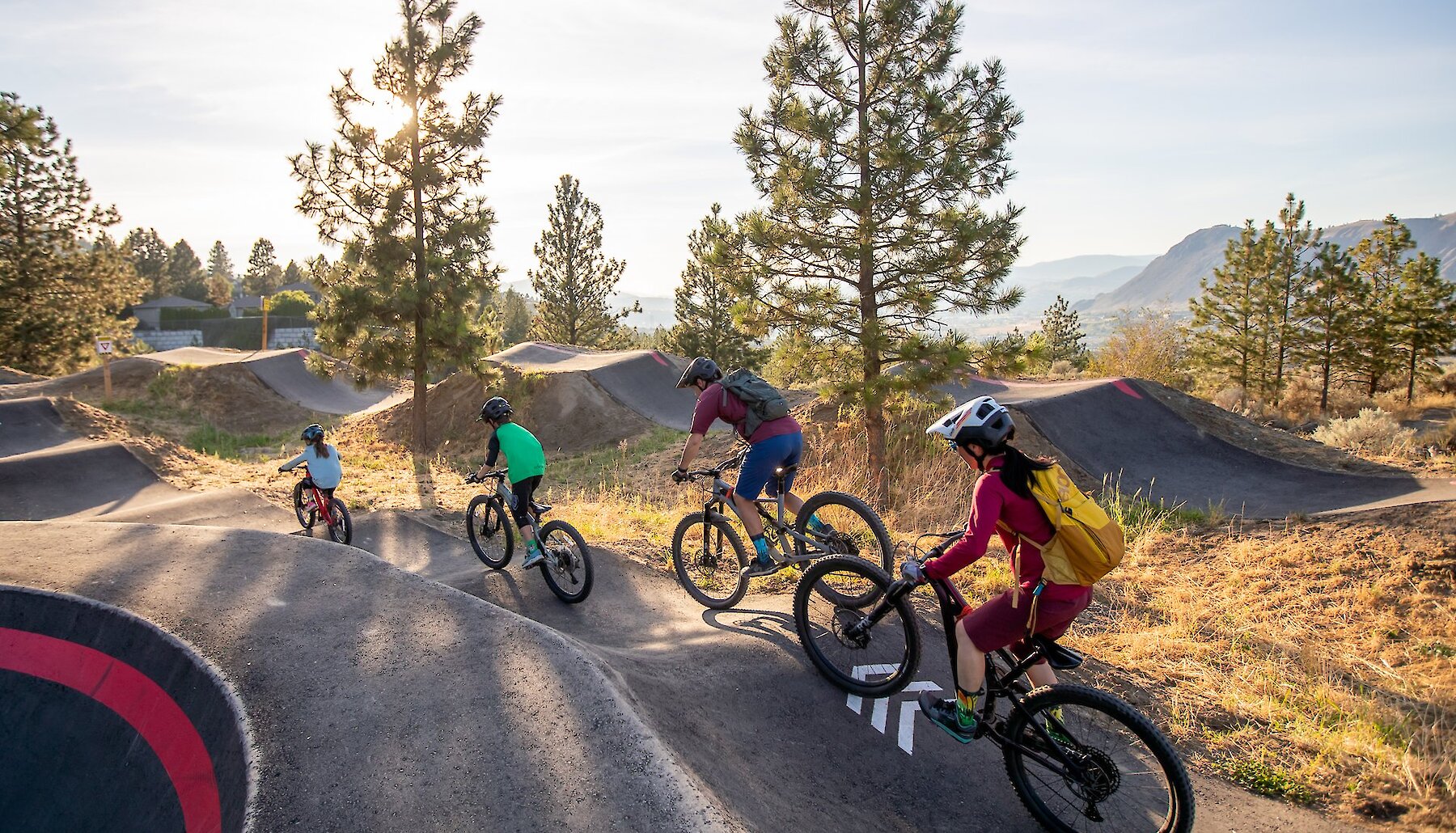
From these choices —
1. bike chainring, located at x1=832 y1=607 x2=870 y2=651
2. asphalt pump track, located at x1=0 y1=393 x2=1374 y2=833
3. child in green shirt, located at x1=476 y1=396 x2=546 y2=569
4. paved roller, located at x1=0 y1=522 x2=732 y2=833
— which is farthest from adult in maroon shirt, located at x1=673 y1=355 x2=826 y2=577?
paved roller, located at x1=0 y1=522 x2=732 y2=833

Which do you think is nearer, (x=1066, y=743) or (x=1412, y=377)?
(x=1066, y=743)

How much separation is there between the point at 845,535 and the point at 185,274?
11005cm

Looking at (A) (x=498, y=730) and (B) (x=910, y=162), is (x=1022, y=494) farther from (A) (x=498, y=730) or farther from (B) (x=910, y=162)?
(B) (x=910, y=162)

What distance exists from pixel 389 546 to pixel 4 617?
16.7 feet

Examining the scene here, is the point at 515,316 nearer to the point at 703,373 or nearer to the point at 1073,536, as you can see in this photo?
the point at 703,373

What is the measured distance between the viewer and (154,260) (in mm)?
81625

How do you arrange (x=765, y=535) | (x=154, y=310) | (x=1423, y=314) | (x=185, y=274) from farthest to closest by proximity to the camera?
(x=185, y=274)
(x=154, y=310)
(x=1423, y=314)
(x=765, y=535)

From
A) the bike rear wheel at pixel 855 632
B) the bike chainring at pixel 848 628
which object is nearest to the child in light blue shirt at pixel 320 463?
the bike rear wheel at pixel 855 632

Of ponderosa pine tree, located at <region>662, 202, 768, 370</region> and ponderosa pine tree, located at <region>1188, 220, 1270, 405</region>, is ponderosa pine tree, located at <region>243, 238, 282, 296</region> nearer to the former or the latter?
ponderosa pine tree, located at <region>662, 202, 768, 370</region>

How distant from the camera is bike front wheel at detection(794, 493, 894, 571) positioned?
602 centimetres

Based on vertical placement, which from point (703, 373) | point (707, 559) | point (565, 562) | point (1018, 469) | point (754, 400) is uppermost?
point (703, 373)

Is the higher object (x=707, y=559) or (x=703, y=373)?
(x=703, y=373)

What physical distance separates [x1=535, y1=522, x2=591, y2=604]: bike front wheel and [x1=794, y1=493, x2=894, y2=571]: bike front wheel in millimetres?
2153

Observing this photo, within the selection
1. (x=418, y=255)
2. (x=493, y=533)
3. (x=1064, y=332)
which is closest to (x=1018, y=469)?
(x=493, y=533)
